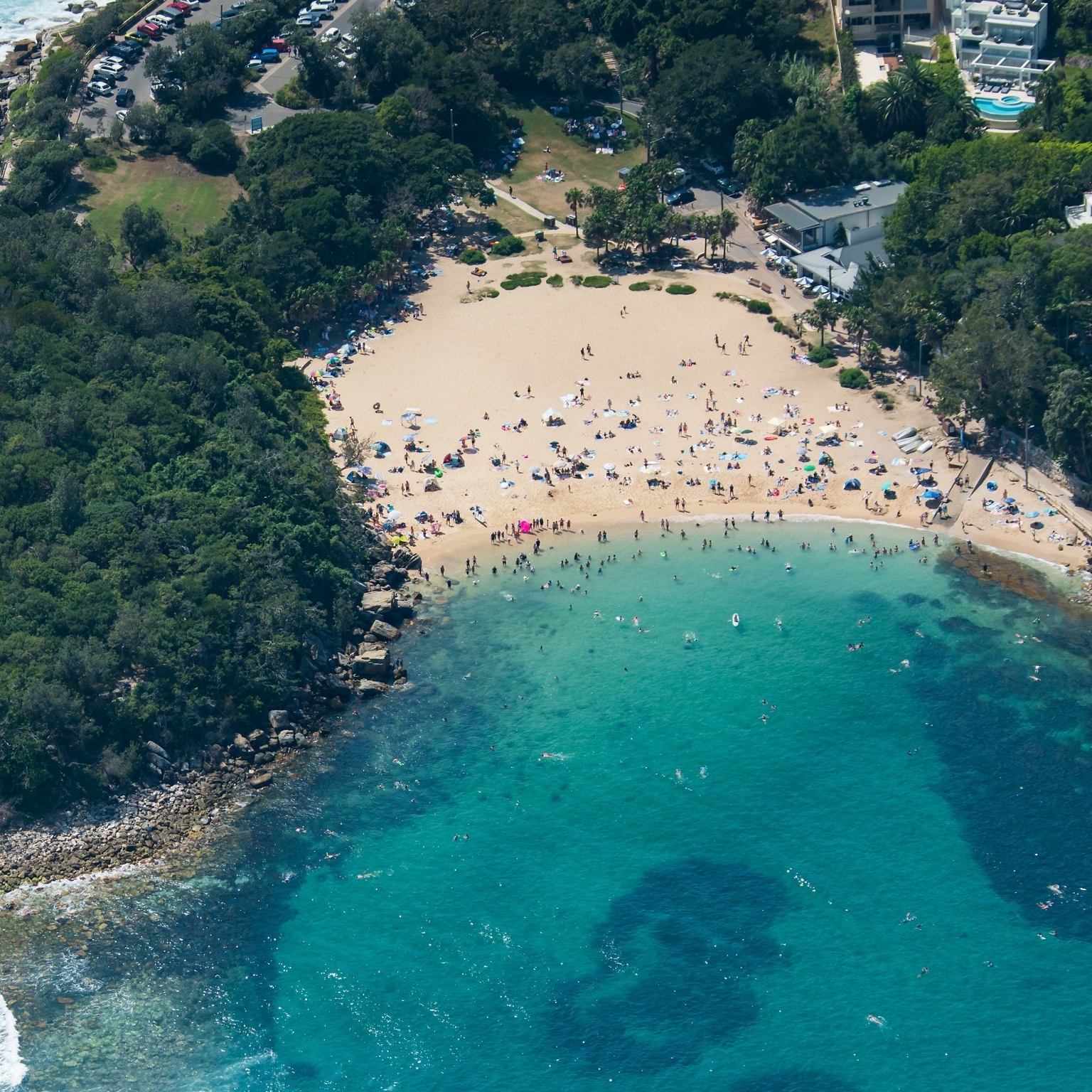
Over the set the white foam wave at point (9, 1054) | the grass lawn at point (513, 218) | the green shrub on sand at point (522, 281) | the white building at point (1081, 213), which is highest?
the white building at point (1081, 213)

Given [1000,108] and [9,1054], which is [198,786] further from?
[1000,108]

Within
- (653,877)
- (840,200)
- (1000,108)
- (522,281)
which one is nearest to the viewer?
(653,877)

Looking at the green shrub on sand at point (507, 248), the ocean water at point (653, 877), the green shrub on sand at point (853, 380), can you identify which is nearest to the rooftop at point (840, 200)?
the green shrub on sand at point (853, 380)

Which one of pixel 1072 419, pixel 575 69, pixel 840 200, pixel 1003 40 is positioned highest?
pixel 1003 40

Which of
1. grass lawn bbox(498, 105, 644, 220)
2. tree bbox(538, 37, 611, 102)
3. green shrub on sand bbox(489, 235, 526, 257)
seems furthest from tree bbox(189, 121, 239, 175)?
tree bbox(538, 37, 611, 102)

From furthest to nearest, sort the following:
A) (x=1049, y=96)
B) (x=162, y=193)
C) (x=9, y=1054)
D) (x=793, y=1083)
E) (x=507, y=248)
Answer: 1. (x=162, y=193)
2. (x=507, y=248)
3. (x=1049, y=96)
4. (x=9, y=1054)
5. (x=793, y=1083)

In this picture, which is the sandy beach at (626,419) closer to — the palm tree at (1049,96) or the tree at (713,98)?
the tree at (713,98)

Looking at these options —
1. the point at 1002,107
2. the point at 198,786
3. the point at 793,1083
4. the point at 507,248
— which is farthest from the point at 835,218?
the point at 793,1083

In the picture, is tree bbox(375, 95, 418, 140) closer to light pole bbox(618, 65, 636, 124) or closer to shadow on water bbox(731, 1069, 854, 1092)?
light pole bbox(618, 65, 636, 124)
